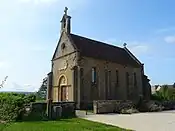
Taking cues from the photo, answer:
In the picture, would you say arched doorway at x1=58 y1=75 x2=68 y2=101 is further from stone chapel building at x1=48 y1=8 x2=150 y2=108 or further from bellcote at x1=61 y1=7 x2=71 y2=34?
bellcote at x1=61 y1=7 x2=71 y2=34

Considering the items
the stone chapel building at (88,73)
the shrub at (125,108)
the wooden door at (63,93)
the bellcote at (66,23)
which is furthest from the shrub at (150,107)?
the bellcote at (66,23)

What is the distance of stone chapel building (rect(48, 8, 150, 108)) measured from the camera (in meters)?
28.3

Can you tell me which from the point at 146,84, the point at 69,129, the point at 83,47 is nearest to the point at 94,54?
the point at 83,47

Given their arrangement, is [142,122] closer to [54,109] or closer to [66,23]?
[54,109]

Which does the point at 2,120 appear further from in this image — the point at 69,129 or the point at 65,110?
the point at 65,110

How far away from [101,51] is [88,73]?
5.58 meters

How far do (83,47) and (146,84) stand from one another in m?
13.5

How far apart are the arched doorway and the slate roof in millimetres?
4626

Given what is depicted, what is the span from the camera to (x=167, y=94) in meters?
45.2

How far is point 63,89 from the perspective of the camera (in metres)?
30.7

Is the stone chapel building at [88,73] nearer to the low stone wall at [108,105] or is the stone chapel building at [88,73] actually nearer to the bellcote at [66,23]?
the bellcote at [66,23]

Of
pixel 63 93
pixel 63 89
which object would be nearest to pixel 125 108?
pixel 63 93

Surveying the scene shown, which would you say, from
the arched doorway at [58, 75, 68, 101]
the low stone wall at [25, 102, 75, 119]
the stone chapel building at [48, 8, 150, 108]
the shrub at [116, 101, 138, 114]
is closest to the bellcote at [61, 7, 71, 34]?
the stone chapel building at [48, 8, 150, 108]

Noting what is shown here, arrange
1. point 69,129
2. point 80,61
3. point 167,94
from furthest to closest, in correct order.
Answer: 1. point 167,94
2. point 80,61
3. point 69,129
